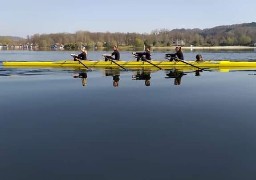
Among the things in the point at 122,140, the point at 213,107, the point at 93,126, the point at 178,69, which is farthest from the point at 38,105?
the point at 178,69

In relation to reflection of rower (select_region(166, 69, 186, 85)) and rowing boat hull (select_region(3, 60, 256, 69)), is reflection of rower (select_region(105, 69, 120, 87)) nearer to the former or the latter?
rowing boat hull (select_region(3, 60, 256, 69))

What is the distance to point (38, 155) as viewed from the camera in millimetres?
8680

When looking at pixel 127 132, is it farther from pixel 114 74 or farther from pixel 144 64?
pixel 144 64

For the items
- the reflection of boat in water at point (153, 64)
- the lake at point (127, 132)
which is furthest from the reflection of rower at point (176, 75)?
the lake at point (127, 132)

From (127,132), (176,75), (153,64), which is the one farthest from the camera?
(153,64)

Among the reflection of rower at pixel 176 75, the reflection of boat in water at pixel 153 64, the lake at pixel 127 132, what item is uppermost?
the reflection of boat in water at pixel 153 64

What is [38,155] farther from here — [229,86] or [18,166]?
[229,86]

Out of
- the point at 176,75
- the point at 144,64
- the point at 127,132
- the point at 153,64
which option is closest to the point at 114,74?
the point at 144,64

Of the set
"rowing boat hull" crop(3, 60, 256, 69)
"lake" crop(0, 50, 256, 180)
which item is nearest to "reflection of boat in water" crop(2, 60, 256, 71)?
"rowing boat hull" crop(3, 60, 256, 69)

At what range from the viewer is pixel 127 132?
10836mm

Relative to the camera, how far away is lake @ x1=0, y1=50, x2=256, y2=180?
779 centimetres

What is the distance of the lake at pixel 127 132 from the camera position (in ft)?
25.6

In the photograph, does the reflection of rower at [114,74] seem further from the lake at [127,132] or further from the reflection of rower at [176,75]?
the reflection of rower at [176,75]

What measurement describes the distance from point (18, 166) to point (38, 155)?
0.77m
